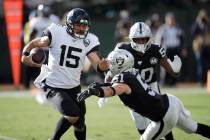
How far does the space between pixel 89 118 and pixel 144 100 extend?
4.58m

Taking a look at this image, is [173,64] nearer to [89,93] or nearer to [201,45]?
[89,93]

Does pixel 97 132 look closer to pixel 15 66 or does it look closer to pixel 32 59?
pixel 32 59

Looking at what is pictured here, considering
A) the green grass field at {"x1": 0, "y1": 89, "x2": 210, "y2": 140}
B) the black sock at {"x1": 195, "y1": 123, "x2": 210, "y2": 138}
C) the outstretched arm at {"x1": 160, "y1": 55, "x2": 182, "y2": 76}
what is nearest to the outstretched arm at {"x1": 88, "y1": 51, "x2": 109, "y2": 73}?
the outstretched arm at {"x1": 160, "y1": 55, "x2": 182, "y2": 76}

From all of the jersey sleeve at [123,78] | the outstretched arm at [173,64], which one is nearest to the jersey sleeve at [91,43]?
the outstretched arm at [173,64]

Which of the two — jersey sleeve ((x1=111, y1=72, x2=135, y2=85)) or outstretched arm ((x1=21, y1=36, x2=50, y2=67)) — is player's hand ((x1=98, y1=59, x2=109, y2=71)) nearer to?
jersey sleeve ((x1=111, y1=72, x2=135, y2=85))

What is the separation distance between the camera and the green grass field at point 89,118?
393 inches

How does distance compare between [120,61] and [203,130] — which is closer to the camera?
[120,61]

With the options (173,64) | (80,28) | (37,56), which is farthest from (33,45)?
(173,64)

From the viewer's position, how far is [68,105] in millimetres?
8125

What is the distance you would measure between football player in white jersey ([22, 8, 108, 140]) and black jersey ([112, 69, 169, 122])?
2.54 ft

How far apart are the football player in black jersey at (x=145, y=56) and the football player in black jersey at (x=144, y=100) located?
0.86m

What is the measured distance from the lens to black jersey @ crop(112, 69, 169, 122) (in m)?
7.57

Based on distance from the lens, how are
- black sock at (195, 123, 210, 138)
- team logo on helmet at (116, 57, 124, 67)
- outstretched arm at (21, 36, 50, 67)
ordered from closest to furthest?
team logo on helmet at (116, 57, 124, 67) < black sock at (195, 123, 210, 138) < outstretched arm at (21, 36, 50, 67)

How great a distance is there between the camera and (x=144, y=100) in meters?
7.62
